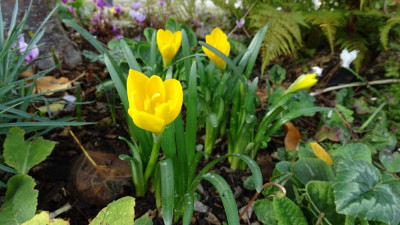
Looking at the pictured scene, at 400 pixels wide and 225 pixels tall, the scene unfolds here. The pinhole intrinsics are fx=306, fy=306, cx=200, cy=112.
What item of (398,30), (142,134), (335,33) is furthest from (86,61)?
(398,30)

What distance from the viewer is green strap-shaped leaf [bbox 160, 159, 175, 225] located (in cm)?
86

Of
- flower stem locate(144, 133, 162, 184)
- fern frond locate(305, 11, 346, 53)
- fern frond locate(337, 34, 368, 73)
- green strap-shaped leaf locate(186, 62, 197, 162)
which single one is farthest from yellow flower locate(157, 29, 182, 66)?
fern frond locate(337, 34, 368, 73)

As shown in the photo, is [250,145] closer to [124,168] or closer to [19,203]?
[124,168]

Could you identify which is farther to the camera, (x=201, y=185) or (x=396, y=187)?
(x=201, y=185)

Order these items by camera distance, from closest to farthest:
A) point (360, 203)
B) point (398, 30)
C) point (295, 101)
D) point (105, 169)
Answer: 1. point (360, 203)
2. point (105, 169)
3. point (295, 101)
4. point (398, 30)

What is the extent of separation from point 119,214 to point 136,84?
0.38 meters

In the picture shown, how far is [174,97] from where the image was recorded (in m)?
0.76

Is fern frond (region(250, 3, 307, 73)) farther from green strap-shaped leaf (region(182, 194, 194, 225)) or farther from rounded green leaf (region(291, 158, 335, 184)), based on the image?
green strap-shaped leaf (region(182, 194, 194, 225))

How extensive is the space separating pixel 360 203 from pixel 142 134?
0.71 m

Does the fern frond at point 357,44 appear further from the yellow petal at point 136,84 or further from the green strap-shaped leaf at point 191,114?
the yellow petal at point 136,84

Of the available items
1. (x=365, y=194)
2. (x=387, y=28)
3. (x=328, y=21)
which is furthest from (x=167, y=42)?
(x=387, y=28)

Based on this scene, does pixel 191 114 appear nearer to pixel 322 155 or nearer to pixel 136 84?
pixel 136 84

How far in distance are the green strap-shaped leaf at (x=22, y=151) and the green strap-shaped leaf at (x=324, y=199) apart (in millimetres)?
938

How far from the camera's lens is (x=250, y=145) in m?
1.30
